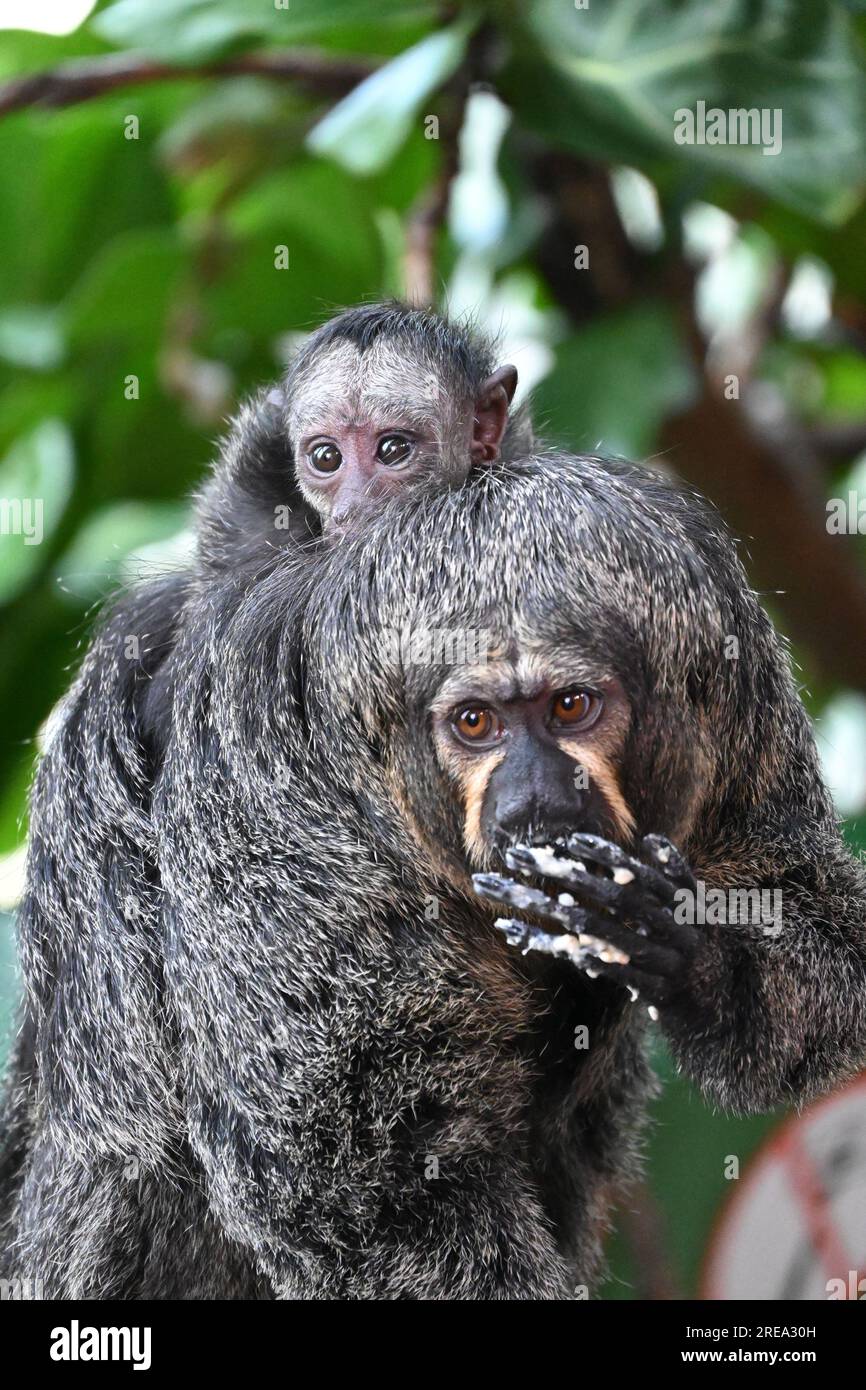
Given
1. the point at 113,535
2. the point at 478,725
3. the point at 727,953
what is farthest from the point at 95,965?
the point at 113,535

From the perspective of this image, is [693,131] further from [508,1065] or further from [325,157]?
[508,1065]

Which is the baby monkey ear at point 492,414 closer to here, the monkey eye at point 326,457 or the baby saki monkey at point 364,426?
the baby saki monkey at point 364,426

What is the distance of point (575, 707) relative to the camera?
161cm

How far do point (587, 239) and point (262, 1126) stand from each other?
103 inches

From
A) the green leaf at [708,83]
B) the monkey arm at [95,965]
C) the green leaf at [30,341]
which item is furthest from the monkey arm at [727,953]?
the green leaf at [30,341]

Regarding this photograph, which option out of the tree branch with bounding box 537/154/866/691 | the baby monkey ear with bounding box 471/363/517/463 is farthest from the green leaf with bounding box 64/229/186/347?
the baby monkey ear with bounding box 471/363/517/463

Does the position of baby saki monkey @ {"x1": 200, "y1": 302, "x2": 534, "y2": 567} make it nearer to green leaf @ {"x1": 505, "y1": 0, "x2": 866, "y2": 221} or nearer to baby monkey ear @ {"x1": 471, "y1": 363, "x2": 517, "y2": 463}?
baby monkey ear @ {"x1": 471, "y1": 363, "x2": 517, "y2": 463}

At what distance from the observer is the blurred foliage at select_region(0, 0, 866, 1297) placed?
2855 millimetres

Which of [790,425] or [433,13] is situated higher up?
[433,13]

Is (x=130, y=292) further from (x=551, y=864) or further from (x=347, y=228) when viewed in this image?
(x=551, y=864)

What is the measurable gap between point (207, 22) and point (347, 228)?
66cm

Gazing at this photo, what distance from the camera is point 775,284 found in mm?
3965

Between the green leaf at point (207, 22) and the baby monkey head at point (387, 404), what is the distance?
1.17m

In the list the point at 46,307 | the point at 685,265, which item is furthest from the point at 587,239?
the point at 46,307
